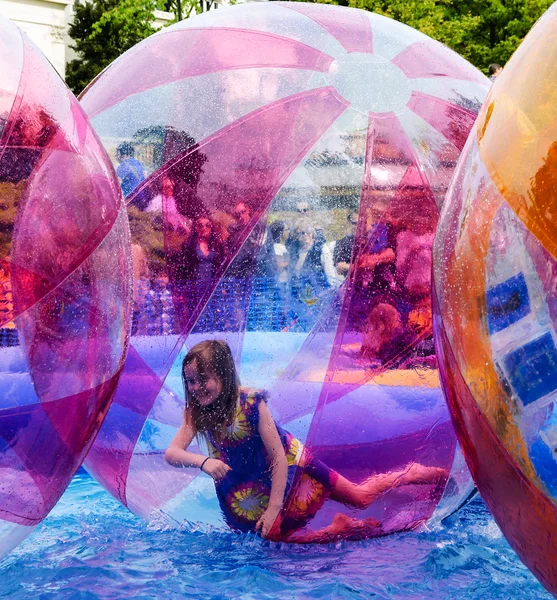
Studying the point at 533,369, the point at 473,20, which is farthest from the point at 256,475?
the point at 473,20

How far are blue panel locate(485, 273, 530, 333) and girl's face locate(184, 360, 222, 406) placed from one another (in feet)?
3.86

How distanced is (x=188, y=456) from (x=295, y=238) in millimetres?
802

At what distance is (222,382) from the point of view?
307 cm

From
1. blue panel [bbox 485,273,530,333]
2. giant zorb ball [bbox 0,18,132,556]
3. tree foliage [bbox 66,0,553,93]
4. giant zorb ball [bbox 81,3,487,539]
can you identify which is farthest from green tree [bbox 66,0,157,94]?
blue panel [bbox 485,273,530,333]

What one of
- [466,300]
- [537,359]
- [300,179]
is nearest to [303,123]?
[300,179]

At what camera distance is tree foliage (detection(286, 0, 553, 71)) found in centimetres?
2047

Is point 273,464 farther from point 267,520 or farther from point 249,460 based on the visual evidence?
point 267,520

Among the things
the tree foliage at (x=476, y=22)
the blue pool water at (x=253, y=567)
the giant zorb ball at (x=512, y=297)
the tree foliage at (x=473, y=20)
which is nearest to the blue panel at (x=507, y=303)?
the giant zorb ball at (x=512, y=297)

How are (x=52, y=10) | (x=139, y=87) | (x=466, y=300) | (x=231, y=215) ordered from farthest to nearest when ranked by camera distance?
(x=52, y=10) → (x=139, y=87) → (x=231, y=215) → (x=466, y=300)

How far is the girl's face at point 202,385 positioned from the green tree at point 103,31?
25.0 m

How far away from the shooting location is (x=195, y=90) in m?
3.17

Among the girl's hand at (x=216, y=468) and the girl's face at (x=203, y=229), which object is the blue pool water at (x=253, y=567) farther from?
the girl's face at (x=203, y=229)

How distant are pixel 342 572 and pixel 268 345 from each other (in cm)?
81

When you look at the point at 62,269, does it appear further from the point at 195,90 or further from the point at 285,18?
the point at 285,18
